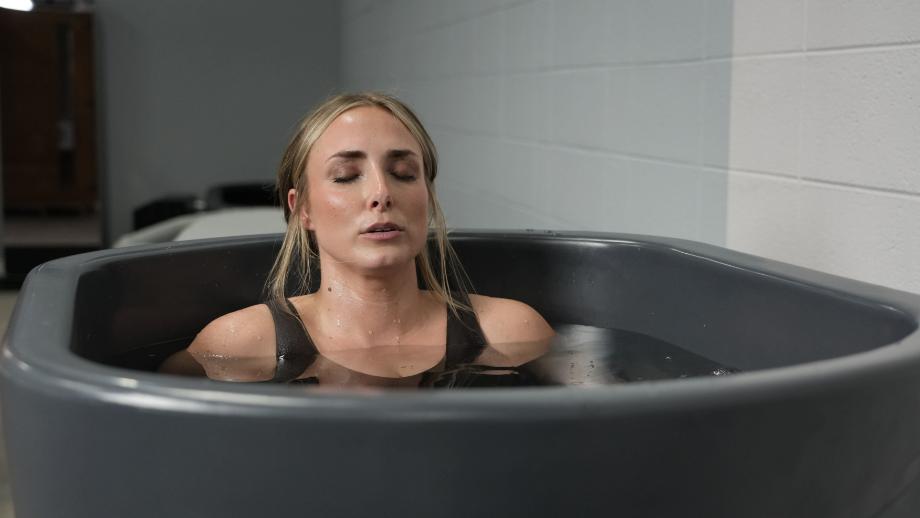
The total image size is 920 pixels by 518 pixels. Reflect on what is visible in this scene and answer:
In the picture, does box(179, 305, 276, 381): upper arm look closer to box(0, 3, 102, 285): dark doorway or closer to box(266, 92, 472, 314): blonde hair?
Result: box(266, 92, 472, 314): blonde hair

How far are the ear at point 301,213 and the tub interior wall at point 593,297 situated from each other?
0.50 feet

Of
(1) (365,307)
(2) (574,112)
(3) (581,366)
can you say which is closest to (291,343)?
(1) (365,307)

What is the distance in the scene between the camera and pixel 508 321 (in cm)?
170

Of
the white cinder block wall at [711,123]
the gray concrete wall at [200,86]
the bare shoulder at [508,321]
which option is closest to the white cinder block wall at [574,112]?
the white cinder block wall at [711,123]

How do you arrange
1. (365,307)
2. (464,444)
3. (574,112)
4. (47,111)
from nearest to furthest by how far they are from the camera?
(464,444), (365,307), (574,112), (47,111)

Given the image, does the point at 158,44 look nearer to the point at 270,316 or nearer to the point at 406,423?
the point at 270,316

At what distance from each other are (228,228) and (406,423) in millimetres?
2298

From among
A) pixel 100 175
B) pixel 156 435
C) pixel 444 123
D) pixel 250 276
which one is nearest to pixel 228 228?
pixel 444 123

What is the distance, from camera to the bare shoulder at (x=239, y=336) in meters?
1.57

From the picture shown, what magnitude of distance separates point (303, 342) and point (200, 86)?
Answer: 13.4 feet

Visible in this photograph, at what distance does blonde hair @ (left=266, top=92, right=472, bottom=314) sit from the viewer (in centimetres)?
162

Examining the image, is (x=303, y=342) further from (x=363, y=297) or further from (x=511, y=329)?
(x=511, y=329)

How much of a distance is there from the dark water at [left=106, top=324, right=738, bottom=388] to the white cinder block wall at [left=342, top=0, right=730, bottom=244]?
0.29 m

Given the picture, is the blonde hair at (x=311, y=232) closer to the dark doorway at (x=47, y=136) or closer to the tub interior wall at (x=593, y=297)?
the tub interior wall at (x=593, y=297)
